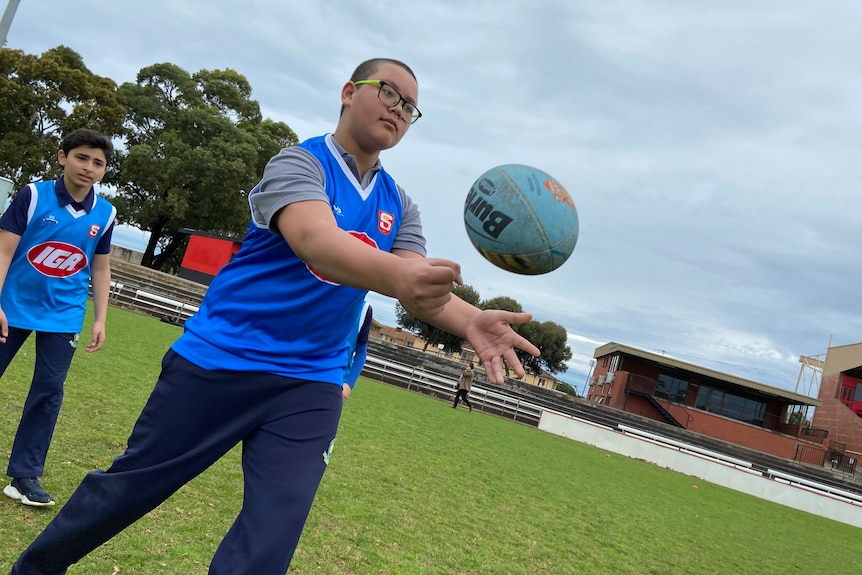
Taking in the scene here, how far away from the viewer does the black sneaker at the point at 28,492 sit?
3.89m

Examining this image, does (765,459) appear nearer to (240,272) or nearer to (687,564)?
(687,564)

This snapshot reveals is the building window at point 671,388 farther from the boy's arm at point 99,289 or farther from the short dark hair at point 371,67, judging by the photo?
the short dark hair at point 371,67

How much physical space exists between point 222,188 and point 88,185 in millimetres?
38157

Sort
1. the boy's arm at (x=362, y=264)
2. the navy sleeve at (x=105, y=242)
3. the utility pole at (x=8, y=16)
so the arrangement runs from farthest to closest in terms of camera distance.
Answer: the utility pole at (x=8, y=16) → the navy sleeve at (x=105, y=242) → the boy's arm at (x=362, y=264)

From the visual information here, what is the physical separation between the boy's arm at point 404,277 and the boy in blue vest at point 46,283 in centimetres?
270

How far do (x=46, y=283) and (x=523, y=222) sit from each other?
10.2 ft

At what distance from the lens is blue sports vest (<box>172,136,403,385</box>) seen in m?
2.29

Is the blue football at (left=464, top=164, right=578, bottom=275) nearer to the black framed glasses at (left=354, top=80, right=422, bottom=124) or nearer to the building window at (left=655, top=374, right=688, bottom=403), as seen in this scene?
the black framed glasses at (left=354, top=80, right=422, bottom=124)

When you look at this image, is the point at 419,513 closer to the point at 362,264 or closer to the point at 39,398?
the point at 39,398

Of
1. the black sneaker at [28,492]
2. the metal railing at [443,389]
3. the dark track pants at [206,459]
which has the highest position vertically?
the dark track pants at [206,459]

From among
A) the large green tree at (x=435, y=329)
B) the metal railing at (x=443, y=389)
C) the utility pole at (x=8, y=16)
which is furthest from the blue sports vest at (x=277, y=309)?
the large green tree at (x=435, y=329)

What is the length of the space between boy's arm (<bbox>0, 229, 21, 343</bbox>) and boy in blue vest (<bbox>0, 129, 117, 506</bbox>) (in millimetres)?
16

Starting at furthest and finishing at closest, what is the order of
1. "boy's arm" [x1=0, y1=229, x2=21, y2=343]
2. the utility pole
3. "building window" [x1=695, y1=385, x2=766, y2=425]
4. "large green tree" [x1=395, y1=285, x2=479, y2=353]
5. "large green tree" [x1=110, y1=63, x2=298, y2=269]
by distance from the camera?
1. "large green tree" [x1=395, y1=285, x2=479, y2=353]
2. "building window" [x1=695, y1=385, x2=766, y2=425]
3. "large green tree" [x1=110, y1=63, x2=298, y2=269]
4. the utility pole
5. "boy's arm" [x1=0, y1=229, x2=21, y2=343]

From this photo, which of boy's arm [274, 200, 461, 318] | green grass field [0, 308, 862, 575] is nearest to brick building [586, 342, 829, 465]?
green grass field [0, 308, 862, 575]
